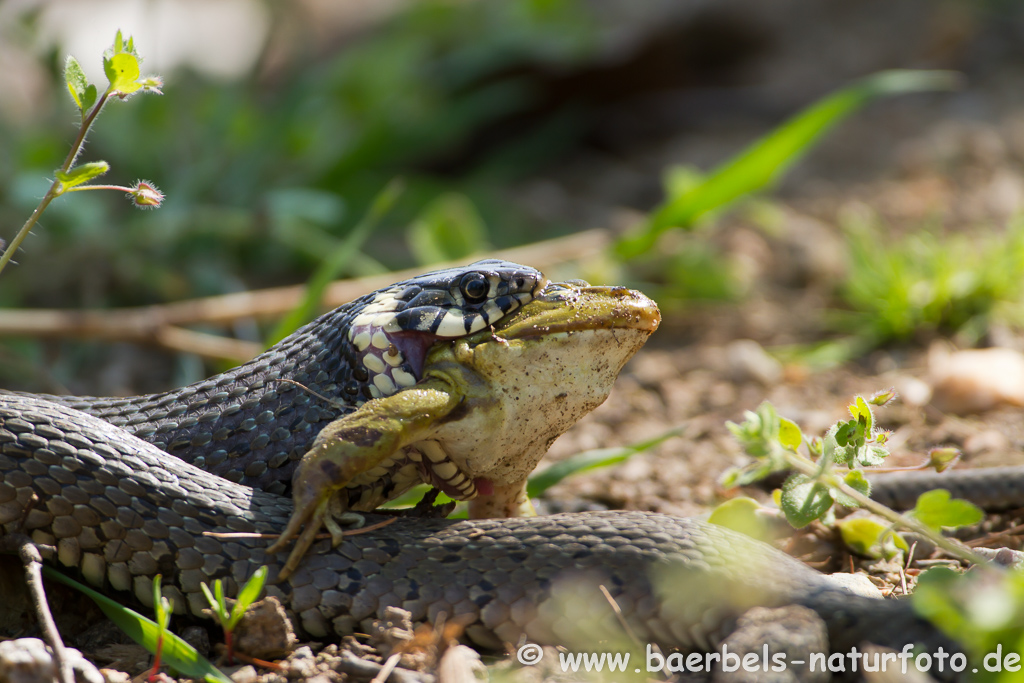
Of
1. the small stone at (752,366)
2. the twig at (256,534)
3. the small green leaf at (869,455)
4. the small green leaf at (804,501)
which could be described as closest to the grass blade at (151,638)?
the twig at (256,534)

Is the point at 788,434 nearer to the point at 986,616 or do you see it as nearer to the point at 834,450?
the point at 834,450

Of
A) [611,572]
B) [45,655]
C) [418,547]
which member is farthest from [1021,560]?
[45,655]

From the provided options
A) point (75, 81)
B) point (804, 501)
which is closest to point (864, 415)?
point (804, 501)

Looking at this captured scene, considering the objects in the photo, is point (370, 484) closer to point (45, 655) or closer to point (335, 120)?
point (45, 655)

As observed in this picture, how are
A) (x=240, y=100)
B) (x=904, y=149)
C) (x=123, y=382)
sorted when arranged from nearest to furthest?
1. (x=123, y=382)
2. (x=240, y=100)
3. (x=904, y=149)

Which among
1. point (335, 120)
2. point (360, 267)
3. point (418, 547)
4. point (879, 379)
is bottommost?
point (879, 379)

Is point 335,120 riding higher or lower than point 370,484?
higher

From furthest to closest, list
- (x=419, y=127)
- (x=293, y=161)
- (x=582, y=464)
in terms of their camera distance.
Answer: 1. (x=419, y=127)
2. (x=293, y=161)
3. (x=582, y=464)
